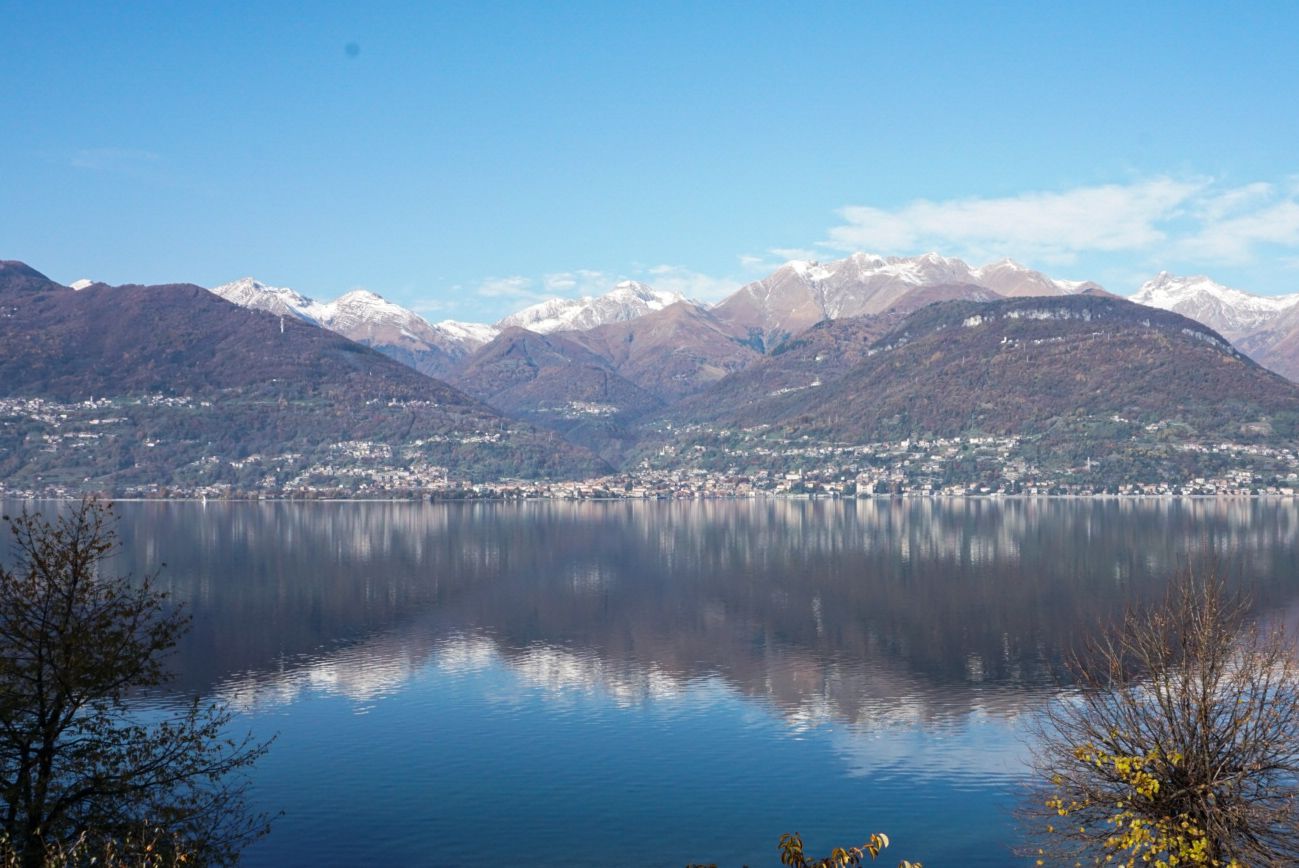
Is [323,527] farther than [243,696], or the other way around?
[323,527]

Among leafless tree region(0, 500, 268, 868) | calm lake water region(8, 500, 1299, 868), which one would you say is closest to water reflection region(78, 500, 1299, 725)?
calm lake water region(8, 500, 1299, 868)

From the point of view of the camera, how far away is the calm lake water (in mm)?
37250

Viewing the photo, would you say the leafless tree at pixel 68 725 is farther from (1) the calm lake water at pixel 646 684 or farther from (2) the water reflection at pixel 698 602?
(2) the water reflection at pixel 698 602

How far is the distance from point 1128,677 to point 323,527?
136131 millimetres

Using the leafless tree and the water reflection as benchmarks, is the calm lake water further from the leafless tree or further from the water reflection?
the leafless tree

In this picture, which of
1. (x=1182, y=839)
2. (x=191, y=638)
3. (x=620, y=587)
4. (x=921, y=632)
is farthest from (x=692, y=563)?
(x=1182, y=839)

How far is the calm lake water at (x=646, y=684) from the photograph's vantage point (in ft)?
122

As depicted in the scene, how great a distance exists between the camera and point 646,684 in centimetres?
6075

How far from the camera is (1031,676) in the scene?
5881 cm

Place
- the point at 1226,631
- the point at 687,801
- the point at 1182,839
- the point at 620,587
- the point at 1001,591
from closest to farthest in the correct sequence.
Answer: the point at 1182,839, the point at 1226,631, the point at 687,801, the point at 1001,591, the point at 620,587

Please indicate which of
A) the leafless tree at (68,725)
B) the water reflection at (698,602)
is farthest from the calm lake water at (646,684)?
the leafless tree at (68,725)

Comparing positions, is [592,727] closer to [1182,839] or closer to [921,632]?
[921,632]

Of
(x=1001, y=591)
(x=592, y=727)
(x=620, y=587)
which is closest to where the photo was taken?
(x=592, y=727)

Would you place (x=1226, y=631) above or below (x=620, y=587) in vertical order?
above
